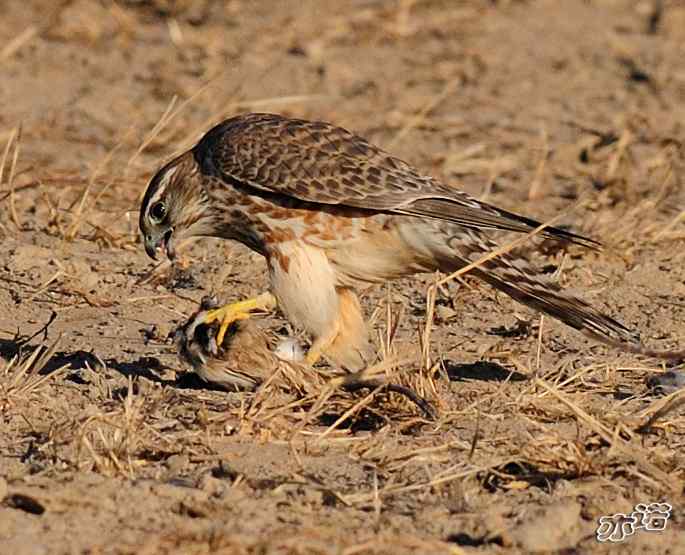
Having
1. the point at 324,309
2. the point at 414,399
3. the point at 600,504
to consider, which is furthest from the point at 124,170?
the point at 600,504

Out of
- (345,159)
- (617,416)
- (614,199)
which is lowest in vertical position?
(614,199)

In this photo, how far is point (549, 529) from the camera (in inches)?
187

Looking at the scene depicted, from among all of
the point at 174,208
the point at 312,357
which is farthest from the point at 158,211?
the point at 312,357

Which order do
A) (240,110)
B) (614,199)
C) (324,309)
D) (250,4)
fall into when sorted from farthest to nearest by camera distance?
(250,4) < (240,110) < (614,199) < (324,309)

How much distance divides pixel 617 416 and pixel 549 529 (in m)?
0.90

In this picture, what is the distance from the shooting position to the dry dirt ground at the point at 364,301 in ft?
15.9

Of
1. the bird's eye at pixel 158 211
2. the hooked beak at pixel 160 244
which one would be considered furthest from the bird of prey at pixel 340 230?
the hooked beak at pixel 160 244

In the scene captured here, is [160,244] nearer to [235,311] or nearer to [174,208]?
[174,208]

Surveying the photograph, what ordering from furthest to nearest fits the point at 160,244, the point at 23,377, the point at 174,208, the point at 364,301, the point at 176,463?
the point at 364,301, the point at 160,244, the point at 174,208, the point at 23,377, the point at 176,463

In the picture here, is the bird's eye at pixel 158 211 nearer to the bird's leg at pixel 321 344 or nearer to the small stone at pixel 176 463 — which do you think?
the bird's leg at pixel 321 344

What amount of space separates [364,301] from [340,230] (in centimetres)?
98

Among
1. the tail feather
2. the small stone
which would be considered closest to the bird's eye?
the tail feather

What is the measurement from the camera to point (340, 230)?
20.6ft

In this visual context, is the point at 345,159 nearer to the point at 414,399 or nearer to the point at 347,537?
the point at 414,399
